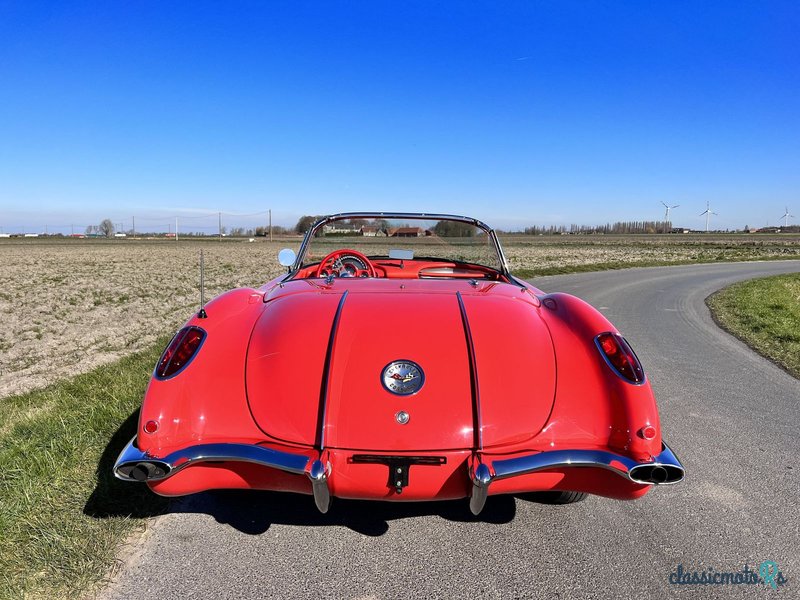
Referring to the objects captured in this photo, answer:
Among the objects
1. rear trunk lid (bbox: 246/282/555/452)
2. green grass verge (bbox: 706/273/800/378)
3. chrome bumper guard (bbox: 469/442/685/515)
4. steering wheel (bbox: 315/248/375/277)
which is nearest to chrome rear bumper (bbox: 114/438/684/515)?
chrome bumper guard (bbox: 469/442/685/515)

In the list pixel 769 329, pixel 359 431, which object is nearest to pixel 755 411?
pixel 359 431

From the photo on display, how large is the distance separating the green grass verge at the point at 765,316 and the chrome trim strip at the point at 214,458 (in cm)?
575

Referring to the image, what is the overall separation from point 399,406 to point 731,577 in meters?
1.53

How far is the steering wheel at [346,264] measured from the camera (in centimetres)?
412

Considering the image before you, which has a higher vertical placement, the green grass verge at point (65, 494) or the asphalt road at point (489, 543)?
the green grass verge at point (65, 494)

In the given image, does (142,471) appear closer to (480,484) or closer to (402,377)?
(402,377)

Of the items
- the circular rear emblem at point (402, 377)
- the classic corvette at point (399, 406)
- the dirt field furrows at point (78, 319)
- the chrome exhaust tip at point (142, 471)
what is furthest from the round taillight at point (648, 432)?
the dirt field furrows at point (78, 319)

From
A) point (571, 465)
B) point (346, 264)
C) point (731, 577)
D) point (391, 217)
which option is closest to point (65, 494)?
point (346, 264)

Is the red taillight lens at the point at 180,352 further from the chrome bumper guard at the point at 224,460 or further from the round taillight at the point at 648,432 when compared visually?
the round taillight at the point at 648,432

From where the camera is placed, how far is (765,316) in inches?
374

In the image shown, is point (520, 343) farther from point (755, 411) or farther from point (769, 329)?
point (769, 329)

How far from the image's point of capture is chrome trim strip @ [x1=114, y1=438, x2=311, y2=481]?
2080mm

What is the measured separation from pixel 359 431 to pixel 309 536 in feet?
2.26

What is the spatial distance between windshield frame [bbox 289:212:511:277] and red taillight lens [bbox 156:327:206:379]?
→ 161 cm
